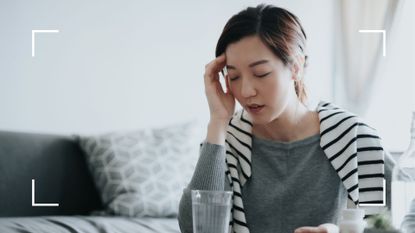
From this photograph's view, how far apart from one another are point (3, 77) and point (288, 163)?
145cm

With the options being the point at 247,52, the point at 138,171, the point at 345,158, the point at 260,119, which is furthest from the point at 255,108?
the point at 138,171

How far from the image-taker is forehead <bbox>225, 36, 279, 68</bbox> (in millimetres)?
1461

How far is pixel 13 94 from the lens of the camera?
8.57 feet

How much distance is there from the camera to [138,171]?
2.59m

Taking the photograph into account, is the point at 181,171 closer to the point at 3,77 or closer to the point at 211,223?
the point at 3,77

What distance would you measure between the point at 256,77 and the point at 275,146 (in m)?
0.24

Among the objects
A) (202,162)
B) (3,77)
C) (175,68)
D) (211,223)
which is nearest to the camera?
Result: (211,223)

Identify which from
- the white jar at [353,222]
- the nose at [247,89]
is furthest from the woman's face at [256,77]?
the white jar at [353,222]

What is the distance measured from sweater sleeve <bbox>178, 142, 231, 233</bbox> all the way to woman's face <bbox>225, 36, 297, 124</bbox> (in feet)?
0.45

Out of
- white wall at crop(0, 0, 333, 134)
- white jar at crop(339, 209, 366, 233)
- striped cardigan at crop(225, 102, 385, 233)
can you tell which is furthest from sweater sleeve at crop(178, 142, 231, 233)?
white wall at crop(0, 0, 333, 134)

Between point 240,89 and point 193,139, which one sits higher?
point 240,89

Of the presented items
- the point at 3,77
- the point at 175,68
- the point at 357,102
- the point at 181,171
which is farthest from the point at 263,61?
the point at 357,102

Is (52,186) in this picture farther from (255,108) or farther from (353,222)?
(353,222)

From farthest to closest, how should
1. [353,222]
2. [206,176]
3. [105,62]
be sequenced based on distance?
[105,62] < [206,176] < [353,222]
